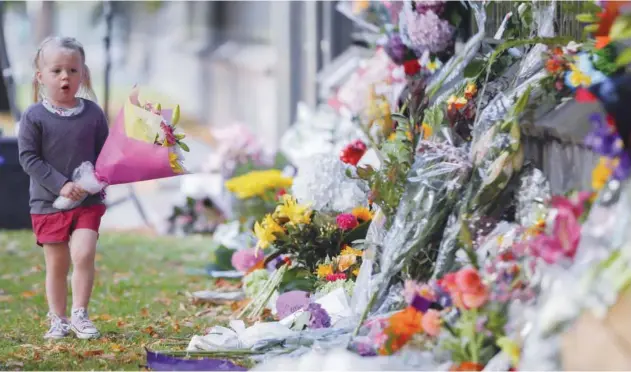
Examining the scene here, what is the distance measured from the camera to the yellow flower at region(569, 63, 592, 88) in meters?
3.97

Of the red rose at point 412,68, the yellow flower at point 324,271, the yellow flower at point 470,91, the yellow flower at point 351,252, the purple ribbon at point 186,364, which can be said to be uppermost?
the yellow flower at point 470,91

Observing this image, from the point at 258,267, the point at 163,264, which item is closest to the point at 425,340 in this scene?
the point at 258,267

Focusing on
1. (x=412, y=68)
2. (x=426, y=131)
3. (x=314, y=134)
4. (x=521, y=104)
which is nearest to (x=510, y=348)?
(x=521, y=104)

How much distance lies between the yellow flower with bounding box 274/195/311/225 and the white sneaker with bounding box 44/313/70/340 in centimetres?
115

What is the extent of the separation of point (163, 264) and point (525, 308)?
4808mm

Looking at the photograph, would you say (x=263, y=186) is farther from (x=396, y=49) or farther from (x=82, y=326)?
(x=82, y=326)

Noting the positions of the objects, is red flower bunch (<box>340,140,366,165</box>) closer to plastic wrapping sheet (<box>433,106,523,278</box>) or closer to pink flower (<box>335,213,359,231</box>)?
pink flower (<box>335,213,359,231</box>)

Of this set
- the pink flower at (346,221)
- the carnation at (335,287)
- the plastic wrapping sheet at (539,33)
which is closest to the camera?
the plastic wrapping sheet at (539,33)

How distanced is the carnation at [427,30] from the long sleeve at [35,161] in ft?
8.05

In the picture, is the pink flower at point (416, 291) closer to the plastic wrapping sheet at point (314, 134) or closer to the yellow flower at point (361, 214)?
the yellow flower at point (361, 214)

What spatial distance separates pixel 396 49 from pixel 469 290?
3.37 m

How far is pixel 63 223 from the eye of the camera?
516 centimetres

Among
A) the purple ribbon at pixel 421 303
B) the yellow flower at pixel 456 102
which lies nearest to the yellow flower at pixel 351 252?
the yellow flower at pixel 456 102

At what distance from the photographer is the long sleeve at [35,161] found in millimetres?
5066
